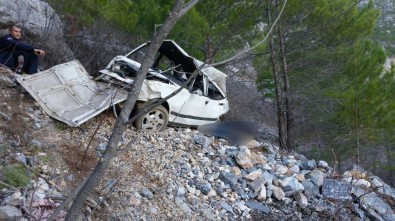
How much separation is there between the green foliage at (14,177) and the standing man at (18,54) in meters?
3.05

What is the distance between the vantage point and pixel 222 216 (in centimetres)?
562

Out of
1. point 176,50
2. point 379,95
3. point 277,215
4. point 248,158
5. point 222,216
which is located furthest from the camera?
point 379,95

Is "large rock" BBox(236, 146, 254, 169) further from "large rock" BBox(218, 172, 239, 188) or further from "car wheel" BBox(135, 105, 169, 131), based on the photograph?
"car wheel" BBox(135, 105, 169, 131)

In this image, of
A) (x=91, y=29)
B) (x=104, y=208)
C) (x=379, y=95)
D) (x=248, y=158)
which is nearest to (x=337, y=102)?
(x=379, y=95)

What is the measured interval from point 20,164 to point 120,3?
21.0 ft

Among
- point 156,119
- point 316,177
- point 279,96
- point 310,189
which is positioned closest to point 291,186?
point 310,189

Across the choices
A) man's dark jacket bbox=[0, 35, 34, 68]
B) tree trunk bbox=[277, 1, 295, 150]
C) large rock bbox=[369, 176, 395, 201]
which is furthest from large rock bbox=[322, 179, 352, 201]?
man's dark jacket bbox=[0, 35, 34, 68]

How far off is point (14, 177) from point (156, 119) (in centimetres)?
311

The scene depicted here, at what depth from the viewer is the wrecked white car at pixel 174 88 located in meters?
6.88

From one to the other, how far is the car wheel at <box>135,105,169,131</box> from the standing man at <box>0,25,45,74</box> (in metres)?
2.04

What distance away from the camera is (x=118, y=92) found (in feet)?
21.9

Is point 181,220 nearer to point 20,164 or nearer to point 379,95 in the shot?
point 20,164

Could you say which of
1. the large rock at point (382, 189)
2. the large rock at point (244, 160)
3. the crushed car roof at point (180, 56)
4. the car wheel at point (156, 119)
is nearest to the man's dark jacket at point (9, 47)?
the crushed car roof at point (180, 56)

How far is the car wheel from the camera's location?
7.01 meters
